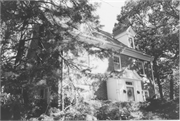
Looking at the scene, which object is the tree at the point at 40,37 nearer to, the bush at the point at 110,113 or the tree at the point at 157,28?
the bush at the point at 110,113

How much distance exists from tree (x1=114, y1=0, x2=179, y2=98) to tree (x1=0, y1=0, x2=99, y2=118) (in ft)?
32.4

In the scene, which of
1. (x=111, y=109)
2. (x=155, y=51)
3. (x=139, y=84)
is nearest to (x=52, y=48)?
(x=111, y=109)

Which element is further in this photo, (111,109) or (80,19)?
(111,109)

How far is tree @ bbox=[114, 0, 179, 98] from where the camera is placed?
1426 cm

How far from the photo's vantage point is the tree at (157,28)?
14264 mm

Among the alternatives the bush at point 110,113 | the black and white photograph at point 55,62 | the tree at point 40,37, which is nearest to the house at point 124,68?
the black and white photograph at point 55,62

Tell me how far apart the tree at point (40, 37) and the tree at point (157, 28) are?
9.87 meters

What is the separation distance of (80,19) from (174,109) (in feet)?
24.6

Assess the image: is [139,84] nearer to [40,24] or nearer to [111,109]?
[111,109]

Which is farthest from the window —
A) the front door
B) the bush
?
the bush

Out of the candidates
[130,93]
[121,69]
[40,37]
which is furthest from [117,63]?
[40,37]

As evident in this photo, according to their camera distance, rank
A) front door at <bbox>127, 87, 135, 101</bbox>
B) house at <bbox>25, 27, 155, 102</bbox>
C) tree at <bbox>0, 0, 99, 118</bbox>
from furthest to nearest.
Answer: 1. front door at <bbox>127, 87, 135, 101</bbox>
2. house at <bbox>25, 27, 155, 102</bbox>
3. tree at <bbox>0, 0, 99, 118</bbox>

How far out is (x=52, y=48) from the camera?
20.5 ft

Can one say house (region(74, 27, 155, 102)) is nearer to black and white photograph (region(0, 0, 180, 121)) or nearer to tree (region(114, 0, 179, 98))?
tree (region(114, 0, 179, 98))
